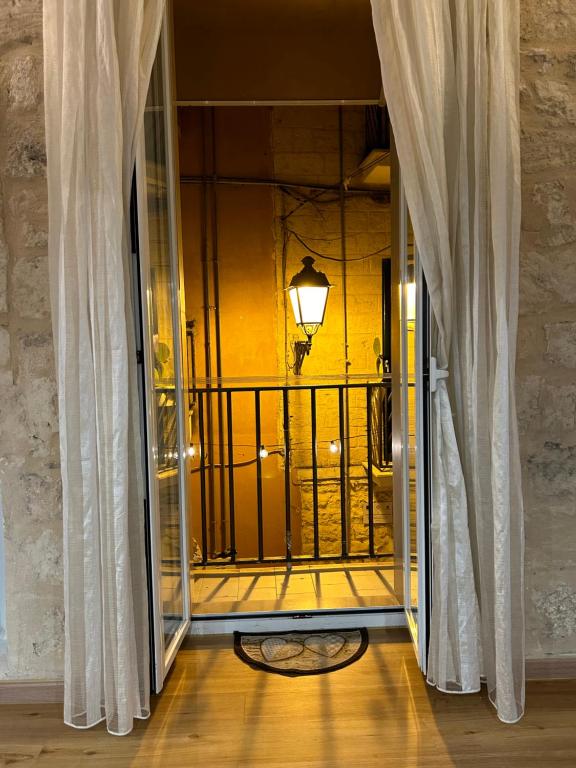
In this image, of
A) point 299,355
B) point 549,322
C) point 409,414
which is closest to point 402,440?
point 409,414

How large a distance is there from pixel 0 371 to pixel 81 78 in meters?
0.97

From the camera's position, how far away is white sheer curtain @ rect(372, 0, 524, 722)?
1814 mm

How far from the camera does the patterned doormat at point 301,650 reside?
2.26 m

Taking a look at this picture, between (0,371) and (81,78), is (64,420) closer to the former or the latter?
(0,371)

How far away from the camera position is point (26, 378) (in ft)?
6.84

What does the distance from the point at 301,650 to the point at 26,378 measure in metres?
1.45

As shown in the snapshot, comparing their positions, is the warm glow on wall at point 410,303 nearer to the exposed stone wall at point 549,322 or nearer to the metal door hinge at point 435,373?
the metal door hinge at point 435,373

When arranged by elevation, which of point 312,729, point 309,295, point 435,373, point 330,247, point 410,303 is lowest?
point 312,729

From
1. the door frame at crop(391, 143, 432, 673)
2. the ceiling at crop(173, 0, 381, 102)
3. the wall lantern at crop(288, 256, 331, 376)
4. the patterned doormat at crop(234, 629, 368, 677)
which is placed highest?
the ceiling at crop(173, 0, 381, 102)

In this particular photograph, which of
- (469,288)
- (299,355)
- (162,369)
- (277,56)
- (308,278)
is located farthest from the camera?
(299,355)

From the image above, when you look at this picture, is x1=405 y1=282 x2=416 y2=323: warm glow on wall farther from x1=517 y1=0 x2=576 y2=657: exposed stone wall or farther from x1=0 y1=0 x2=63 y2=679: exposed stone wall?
x1=0 y1=0 x2=63 y2=679: exposed stone wall

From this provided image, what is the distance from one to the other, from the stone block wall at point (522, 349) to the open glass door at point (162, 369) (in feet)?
1.16

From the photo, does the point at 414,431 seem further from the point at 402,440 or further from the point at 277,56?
the point at 277,56

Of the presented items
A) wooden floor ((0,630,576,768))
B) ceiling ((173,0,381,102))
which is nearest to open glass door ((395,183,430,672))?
wooden floor ((0,630,576,768))
